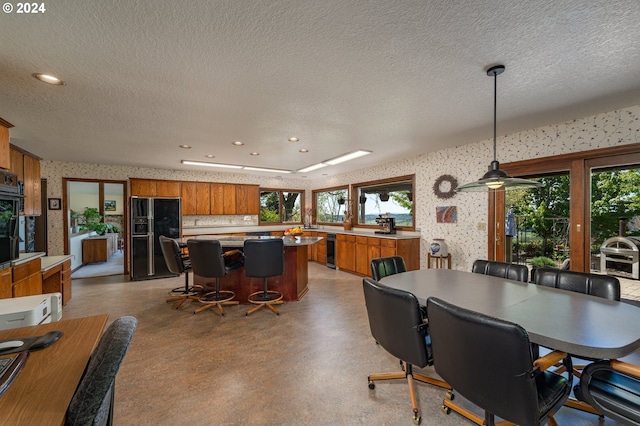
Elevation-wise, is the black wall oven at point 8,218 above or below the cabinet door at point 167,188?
below

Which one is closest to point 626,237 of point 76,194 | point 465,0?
point 465,0

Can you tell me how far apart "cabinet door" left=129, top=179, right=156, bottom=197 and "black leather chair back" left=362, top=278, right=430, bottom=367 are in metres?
5.85

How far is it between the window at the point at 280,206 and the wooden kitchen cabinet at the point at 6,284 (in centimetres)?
526

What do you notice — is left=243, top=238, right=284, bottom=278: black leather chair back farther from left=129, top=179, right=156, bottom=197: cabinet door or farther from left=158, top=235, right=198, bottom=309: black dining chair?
left=129, top=179, right=156, bottom=197: cabinet door

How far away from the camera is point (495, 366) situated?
1.26m

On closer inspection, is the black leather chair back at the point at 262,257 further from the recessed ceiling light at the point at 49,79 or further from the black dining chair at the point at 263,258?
the recessed ceiling light at the point at 49,79

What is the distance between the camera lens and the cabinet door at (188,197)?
21.3 feet

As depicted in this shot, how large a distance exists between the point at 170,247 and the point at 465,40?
4.18 meters

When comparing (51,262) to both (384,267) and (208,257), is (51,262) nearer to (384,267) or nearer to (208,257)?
(208,257)

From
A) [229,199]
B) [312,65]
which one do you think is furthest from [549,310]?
[229,199]

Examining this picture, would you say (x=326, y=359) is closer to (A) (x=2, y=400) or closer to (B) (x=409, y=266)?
(A) (x=2, y=400)

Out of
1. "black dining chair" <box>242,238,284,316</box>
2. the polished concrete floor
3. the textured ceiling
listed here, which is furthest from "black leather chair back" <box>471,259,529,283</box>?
"black dining chair" <box>242,238,284,316</box>

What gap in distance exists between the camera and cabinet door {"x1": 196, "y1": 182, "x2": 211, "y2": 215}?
Answer: 668 centimetres
